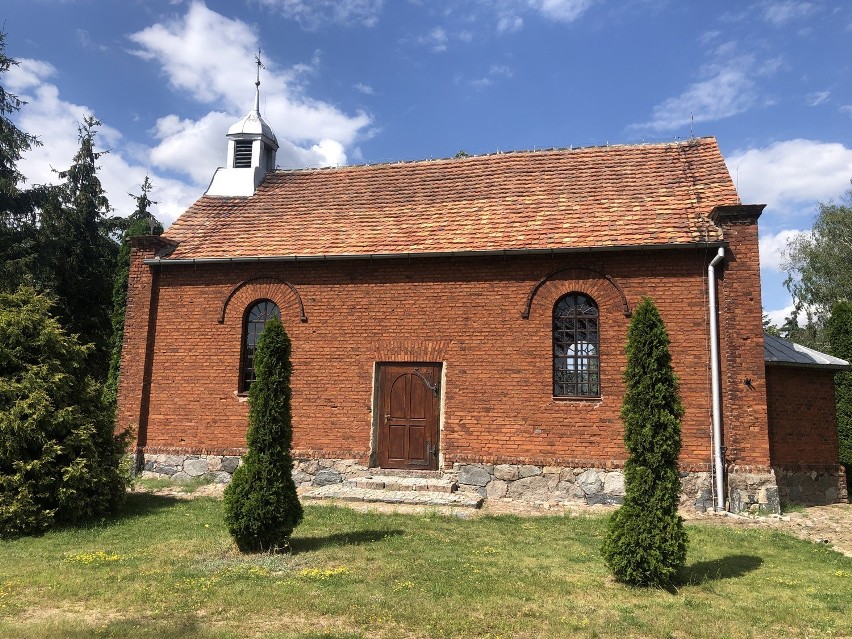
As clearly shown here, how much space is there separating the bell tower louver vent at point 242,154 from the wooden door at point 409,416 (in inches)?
322

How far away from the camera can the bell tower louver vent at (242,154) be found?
17016mm

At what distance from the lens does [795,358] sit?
1192 cm

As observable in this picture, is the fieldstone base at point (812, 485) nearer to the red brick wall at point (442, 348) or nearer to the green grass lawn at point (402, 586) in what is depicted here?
the red brick wall at point (442, 348)

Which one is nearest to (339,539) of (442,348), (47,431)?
(442,348)

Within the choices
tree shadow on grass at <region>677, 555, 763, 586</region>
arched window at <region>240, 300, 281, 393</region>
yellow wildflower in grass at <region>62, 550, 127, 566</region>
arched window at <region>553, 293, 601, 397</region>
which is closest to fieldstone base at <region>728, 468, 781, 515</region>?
arched window at <region>553, 293, 601, 397</region>

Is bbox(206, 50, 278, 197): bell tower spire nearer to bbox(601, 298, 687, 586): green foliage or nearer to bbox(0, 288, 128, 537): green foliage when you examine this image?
bbox(0, 288, 128, 537): green foliage

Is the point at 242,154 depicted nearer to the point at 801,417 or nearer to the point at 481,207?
the point at 481,207

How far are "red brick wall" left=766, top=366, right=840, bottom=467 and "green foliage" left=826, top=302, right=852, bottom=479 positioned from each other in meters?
3.20

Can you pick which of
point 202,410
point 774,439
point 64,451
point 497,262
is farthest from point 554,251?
point 64,451

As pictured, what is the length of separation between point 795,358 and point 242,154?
1456 centimetres

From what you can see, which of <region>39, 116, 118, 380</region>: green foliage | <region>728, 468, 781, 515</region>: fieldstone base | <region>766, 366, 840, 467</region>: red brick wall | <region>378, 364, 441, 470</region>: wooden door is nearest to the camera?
<region>728, 468, 781, 515</region>: fieldstone base

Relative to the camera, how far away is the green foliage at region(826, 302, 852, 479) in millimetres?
14711

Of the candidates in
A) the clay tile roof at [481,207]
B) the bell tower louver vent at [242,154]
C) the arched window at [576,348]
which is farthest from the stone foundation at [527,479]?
the bell tower louver vent at [242,154]

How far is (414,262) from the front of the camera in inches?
501
